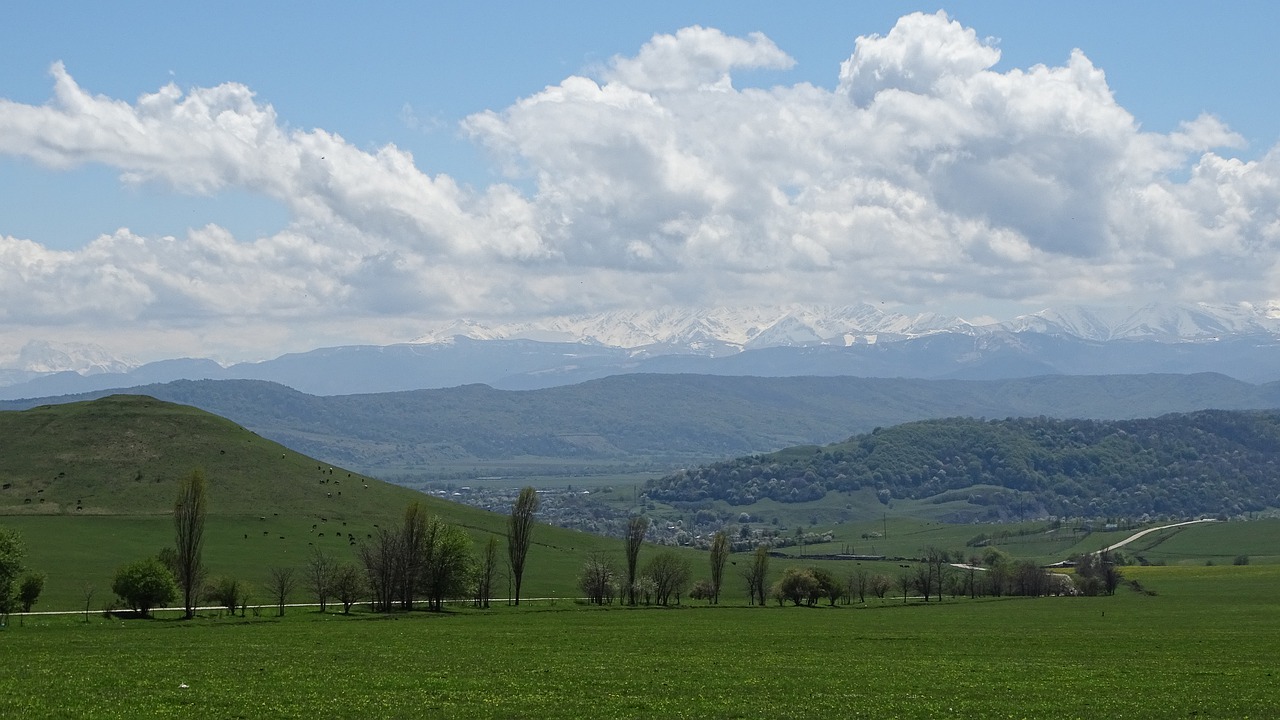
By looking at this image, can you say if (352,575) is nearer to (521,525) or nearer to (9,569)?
(9,569)

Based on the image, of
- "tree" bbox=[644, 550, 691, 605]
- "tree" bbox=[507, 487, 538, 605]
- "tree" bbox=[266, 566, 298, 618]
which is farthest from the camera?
"tree" bbox=[644, 550, 691, 605]

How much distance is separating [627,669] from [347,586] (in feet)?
220

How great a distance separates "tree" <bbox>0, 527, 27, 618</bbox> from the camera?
295 feet

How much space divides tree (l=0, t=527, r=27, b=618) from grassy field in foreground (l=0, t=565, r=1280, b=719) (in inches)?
120

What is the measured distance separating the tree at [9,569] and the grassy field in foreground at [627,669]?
3053 millimetres

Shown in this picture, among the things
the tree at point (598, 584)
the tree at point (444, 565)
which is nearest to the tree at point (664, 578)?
the tree at point (598, 584)

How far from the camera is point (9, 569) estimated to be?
90.5m

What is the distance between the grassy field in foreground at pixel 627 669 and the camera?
1671 inches

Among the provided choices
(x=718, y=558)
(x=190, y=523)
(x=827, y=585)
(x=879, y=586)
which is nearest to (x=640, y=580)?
(x=718, y=558)

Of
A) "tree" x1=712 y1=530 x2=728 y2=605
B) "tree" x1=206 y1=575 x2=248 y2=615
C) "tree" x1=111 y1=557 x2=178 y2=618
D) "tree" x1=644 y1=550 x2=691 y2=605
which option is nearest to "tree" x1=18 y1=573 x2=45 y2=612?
"tree" x1=111 y1=557 x2=178 y2=618

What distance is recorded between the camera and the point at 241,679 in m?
48.1

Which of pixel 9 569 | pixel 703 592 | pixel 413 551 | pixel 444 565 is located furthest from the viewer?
pixel 703 592

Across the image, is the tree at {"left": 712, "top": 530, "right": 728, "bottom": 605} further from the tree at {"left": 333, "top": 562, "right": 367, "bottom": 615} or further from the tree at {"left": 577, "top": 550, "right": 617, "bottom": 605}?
the tree at {"left": 333, "top": 562, "right": 367, "bottom": 615}

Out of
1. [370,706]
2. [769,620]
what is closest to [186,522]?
[769,620]
